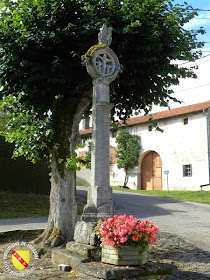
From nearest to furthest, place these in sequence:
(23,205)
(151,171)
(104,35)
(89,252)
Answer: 1. (89,252)
2. (104,35)
3. (23,205)
4. (151,171)

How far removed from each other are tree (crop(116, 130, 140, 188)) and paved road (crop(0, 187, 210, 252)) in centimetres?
1208

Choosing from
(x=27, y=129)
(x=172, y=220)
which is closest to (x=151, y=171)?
(x=172, y=220)

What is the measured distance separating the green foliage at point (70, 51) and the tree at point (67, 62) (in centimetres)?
2

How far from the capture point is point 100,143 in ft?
19.8

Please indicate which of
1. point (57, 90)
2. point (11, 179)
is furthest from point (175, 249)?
point (11, 179)

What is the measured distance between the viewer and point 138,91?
7820mm

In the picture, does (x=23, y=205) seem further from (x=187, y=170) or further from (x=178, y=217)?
(x=187, y=170)

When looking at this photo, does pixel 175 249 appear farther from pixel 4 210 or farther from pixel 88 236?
pixel 4 210

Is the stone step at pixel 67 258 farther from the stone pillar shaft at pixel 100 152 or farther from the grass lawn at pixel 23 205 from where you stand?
the grass lawn at pixel 23 205

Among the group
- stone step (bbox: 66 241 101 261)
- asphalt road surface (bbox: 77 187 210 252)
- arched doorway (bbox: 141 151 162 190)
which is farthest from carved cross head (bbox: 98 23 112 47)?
arched doorway (bbox: 141 151 162 190)

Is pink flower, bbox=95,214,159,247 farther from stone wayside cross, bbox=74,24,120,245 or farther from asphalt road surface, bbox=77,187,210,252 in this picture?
asphalt road surface, bbox=77,187,210,252

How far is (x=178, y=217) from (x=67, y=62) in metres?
8.34

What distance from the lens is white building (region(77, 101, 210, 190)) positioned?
24.6 metres

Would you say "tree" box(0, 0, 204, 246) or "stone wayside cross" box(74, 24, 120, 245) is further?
"tree" box(0, 0, 204, 246)
